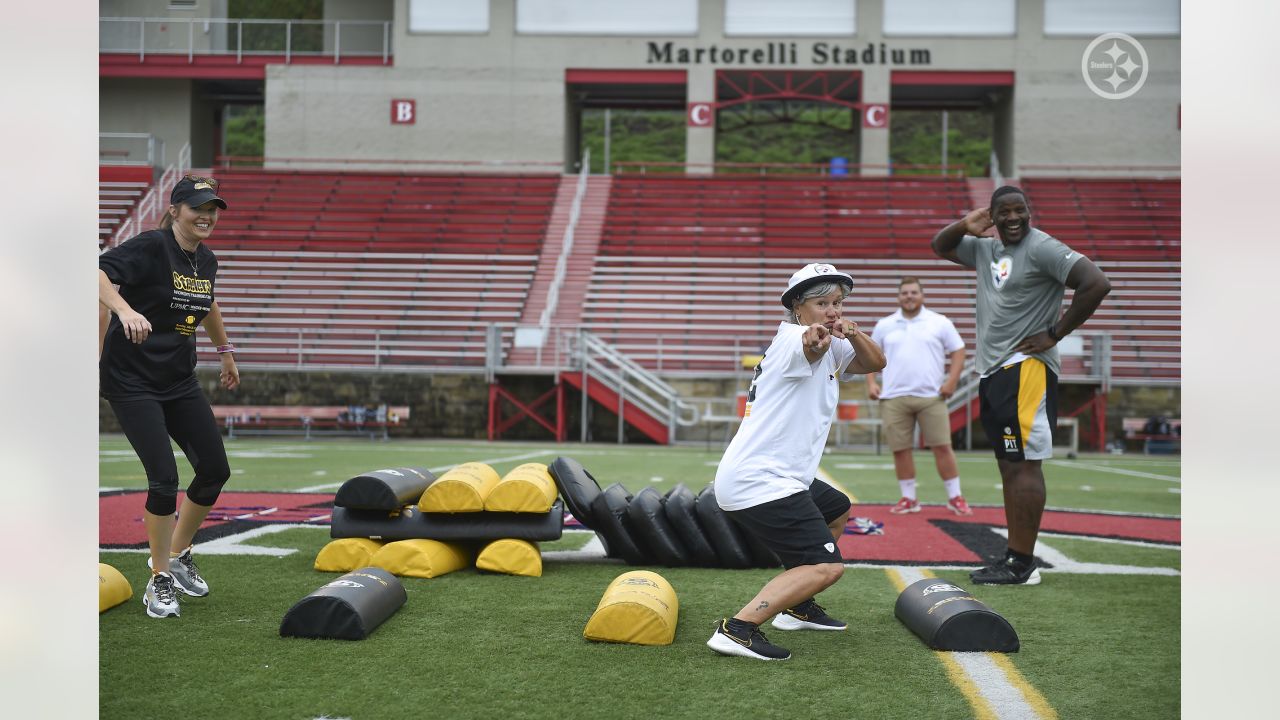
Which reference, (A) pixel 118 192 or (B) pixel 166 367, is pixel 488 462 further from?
(A) pixel 118 192

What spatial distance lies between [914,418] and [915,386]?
0.32 m

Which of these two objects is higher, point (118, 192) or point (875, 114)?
point (875, 114)

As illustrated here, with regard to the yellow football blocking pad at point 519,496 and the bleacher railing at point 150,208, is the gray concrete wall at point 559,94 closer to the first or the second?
the bleacher railing at point 150,208

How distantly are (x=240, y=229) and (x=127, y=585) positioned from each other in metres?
23.0

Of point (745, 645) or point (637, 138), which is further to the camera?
point (637, 138)

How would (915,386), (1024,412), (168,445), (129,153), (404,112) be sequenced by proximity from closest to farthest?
(168,445) → (1024,412) → (915,386) → (129,153) → (404,112)

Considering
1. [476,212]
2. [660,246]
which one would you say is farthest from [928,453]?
[476,212]

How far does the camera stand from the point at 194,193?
4.76 meters

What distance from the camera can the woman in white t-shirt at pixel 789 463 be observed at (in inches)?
155

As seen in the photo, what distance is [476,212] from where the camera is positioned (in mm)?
27047

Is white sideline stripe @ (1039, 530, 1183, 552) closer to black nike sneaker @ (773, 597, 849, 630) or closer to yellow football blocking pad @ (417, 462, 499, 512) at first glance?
black nike sneaker @ (773, 597, 849, 630)

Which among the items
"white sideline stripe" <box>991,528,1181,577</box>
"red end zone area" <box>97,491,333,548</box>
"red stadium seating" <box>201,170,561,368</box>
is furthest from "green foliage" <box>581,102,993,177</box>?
"white sideline stripe" <box>991,528,1181,577</box>

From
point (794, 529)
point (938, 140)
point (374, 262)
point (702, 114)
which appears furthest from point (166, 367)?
point (938, 140)

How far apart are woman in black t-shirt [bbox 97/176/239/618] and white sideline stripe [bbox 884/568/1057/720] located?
3071 mm
